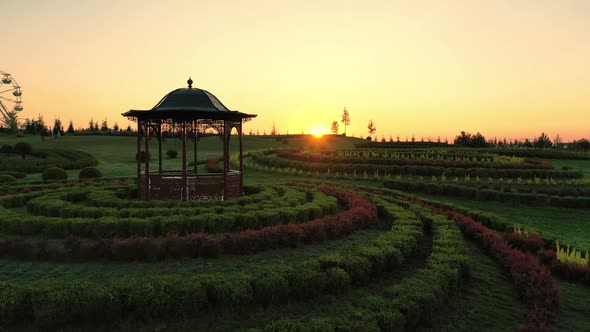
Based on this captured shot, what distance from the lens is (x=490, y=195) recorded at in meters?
21.3

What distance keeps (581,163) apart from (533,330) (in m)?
44.7

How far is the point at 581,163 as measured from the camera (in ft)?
139

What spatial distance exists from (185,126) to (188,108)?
50.8 inches

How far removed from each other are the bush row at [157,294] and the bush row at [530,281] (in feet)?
11.8

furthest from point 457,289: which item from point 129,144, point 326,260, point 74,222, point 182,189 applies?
point 129,144

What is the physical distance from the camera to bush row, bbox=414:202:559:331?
7.29 metres

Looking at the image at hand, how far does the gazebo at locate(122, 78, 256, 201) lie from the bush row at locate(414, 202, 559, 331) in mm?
11394

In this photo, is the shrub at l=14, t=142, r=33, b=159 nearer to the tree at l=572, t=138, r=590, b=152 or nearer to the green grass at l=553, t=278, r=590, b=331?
the green grass at l=553, t=278, r=590, b=331

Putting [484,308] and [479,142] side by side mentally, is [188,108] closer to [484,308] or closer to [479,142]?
[484,308]

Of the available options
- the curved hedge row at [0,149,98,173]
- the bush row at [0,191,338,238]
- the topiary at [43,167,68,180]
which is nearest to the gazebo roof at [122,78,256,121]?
the bush row at [0,191,338,238]

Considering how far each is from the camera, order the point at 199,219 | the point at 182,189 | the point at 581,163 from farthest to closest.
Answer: the point at 581,163
the point at 182,189
the point at 199,219

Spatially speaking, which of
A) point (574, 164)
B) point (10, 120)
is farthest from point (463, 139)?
point (10, 120)

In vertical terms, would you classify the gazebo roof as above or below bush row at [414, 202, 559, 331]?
above

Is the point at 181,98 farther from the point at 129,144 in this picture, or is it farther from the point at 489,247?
the point at 129,144
